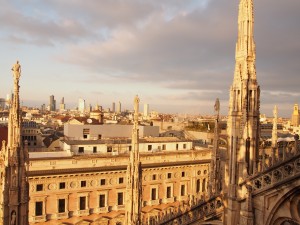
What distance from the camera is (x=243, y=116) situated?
851cm

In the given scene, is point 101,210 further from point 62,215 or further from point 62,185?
point 62,185

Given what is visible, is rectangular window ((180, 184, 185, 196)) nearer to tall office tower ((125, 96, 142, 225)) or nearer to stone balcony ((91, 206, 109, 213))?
stone balcony ((91, 206, 109, 213))

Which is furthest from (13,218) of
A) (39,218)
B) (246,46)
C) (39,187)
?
(39,218)

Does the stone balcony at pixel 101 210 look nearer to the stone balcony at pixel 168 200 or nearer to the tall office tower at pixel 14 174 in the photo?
the stone balcony at pixel 168 200

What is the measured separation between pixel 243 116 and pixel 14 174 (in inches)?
277

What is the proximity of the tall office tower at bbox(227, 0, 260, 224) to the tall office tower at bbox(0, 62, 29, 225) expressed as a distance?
→ 6284mm

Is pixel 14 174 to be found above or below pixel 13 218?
above

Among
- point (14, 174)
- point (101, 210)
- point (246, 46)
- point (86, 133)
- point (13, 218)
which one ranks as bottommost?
point (101, 210)

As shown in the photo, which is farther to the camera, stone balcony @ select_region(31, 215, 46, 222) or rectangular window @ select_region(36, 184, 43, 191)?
rectangular window @ select_region(36, 184, 43, 191)

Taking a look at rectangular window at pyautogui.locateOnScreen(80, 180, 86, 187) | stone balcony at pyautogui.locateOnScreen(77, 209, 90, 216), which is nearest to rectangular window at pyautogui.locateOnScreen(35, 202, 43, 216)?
stone balcony at pyautogui.locateOnScreen(77, 209, 90, 216)

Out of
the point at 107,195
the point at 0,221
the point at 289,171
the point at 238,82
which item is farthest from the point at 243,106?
the point at 107,195

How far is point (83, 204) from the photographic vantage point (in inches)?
1109

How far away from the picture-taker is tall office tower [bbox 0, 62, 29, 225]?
9.52 m

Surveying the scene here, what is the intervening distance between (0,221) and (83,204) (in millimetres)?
19373
